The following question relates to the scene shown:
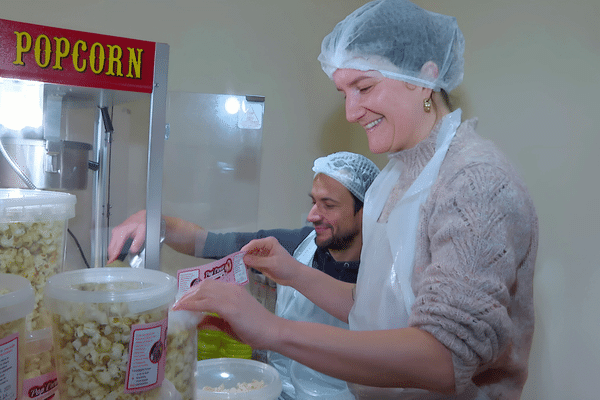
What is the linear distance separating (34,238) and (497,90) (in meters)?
1.57

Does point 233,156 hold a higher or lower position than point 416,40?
lower

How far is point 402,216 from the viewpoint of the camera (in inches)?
37.6

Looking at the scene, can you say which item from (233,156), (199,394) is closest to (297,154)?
(233,156)

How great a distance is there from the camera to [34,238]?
648mm

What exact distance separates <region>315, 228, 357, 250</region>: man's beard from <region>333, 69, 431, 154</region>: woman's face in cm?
82

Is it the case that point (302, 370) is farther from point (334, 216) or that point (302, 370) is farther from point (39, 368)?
point (39, 368)

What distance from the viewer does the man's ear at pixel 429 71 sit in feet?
3.30

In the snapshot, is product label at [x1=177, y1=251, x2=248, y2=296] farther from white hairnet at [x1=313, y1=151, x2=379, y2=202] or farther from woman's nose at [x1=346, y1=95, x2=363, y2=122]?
white hairnet at [x1=313, y1=151, x2=379, y2=202]

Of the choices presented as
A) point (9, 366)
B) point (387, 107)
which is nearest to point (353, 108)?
point (387, 107)

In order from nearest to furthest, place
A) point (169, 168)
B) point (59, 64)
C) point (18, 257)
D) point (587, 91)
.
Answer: point (18, 257) → point (59, 64) → point (587, 91) → point (169, 168)

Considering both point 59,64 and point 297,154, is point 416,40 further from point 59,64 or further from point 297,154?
point 297,154

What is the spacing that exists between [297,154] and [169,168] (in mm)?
678

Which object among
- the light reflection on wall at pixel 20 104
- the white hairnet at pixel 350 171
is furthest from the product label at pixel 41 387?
the white hairnet at pixel 350 171

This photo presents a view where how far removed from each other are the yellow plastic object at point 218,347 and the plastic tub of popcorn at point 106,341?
2.69 ft
